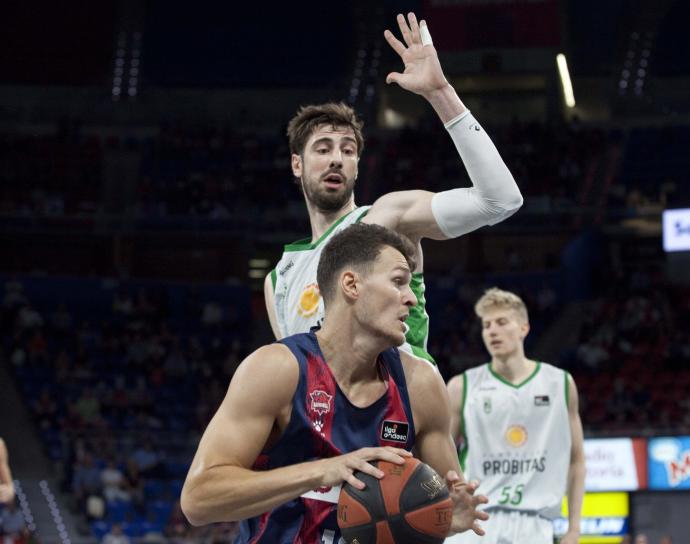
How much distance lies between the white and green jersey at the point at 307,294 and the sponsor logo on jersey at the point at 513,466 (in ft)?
8.51

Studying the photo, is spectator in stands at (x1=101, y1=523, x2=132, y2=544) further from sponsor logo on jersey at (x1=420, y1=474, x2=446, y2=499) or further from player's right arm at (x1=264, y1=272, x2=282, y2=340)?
sponsor logo on jersey at (x1=420, y1=474, x2=446, y2=499)

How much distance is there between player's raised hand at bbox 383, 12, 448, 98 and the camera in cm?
462

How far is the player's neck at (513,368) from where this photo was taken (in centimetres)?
788

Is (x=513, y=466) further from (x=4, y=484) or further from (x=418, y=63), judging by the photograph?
(x=418, y=63)

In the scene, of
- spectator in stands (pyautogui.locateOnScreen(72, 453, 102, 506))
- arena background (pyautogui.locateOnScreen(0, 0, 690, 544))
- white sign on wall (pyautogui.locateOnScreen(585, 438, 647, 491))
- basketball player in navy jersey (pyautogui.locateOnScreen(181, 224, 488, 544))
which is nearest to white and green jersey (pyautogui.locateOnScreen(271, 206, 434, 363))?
basketball player in navy jersey (pyautogui.locateOnScreen(181, 224, 488, 544))

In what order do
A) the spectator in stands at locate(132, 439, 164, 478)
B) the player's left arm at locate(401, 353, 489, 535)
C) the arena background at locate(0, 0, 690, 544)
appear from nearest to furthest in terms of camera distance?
the player's left arm at locate(401, 353, 489, 535) → the spectator in stands at locate(132, 439, 164, 478) → the arena background at locate(0, 0, 690, 544)

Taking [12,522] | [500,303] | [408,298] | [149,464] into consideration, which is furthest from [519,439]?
[149,464]

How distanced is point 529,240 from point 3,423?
13.4m

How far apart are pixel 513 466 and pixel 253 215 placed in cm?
1984

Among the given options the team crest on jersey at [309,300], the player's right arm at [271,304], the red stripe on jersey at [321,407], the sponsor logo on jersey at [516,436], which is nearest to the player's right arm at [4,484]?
the player's right arm at [271,304]

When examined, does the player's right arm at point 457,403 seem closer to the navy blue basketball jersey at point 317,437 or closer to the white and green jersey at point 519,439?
the white and green jersey at point 519,439

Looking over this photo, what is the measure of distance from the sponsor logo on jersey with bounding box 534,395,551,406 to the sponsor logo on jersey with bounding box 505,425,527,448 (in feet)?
0.68

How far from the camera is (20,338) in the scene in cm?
2311

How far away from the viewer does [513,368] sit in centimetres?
790
